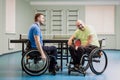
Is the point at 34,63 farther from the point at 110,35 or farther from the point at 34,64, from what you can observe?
the point at 110,35

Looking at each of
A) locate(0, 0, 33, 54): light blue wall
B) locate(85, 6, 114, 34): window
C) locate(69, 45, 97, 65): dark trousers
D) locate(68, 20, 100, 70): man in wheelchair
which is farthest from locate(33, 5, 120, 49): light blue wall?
locate(69, 45, 97, 65): dark trousers

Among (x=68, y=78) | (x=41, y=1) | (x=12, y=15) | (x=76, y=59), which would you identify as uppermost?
(x=41, y=1)

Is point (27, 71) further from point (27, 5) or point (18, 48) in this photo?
point (27, 5)

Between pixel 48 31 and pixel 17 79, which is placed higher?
pixel 48 31

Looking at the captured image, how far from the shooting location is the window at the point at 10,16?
962cm

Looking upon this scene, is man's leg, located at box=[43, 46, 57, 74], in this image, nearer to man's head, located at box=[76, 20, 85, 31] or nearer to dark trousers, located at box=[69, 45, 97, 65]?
dark trousers, located at box=[69, 45, 97, 65]

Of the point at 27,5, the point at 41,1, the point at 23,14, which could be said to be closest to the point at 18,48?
the point at 23,14

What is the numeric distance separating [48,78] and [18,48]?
24.4ft

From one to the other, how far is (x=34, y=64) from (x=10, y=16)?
19.2 feet

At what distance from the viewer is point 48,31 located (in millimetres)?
13828

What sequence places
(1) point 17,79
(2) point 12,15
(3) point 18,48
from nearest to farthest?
(1) point 17,79 → (2) point 12,15 → (3) point 18,48

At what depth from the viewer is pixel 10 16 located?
10039 mm

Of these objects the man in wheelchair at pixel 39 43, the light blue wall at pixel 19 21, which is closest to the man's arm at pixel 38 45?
the man in wheelchair at pixel 39 43

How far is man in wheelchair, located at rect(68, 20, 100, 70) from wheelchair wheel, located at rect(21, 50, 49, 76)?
1.85ft
